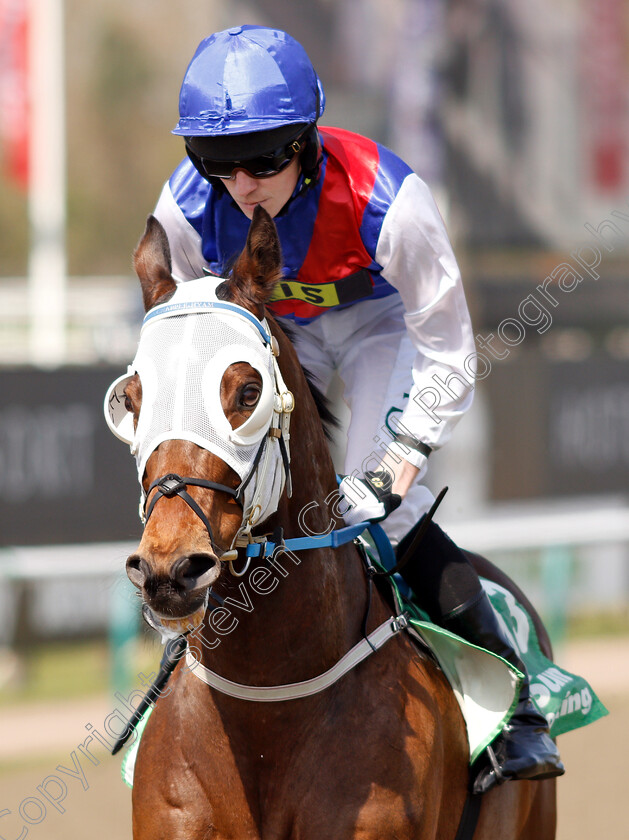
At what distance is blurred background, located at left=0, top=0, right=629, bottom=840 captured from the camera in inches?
244

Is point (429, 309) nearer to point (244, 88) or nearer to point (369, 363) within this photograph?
point (369, 363)

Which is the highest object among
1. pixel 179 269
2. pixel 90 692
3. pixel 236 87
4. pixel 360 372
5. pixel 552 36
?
pixel 236 87

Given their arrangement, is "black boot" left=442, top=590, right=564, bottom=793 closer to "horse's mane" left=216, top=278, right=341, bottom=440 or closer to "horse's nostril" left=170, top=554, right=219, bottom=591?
"horse's mane" left=216, top=278, right=341, bottom=440

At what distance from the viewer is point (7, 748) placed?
19.1 feet

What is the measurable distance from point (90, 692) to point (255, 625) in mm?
4578

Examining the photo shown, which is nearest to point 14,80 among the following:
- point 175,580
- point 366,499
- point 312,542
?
point 366,499

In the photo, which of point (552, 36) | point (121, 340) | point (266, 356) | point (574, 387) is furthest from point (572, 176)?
point (266, 356)

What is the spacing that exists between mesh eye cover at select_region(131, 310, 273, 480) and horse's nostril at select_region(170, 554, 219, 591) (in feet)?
0.60

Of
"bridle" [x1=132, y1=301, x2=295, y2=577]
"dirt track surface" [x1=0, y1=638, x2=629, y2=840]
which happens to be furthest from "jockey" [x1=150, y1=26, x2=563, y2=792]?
"dirt track surface" [x1=0, y1=638, x2=629, y2=840]

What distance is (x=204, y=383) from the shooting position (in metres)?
1.98

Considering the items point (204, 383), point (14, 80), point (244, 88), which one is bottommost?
point (14, 80)

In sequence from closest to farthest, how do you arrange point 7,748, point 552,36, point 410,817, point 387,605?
point 410,817 → point 387,605 → point 7,748 → point 552,36

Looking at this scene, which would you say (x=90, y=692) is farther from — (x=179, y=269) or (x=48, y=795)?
(x=179, y=269)

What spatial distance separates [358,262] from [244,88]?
0.50 m
